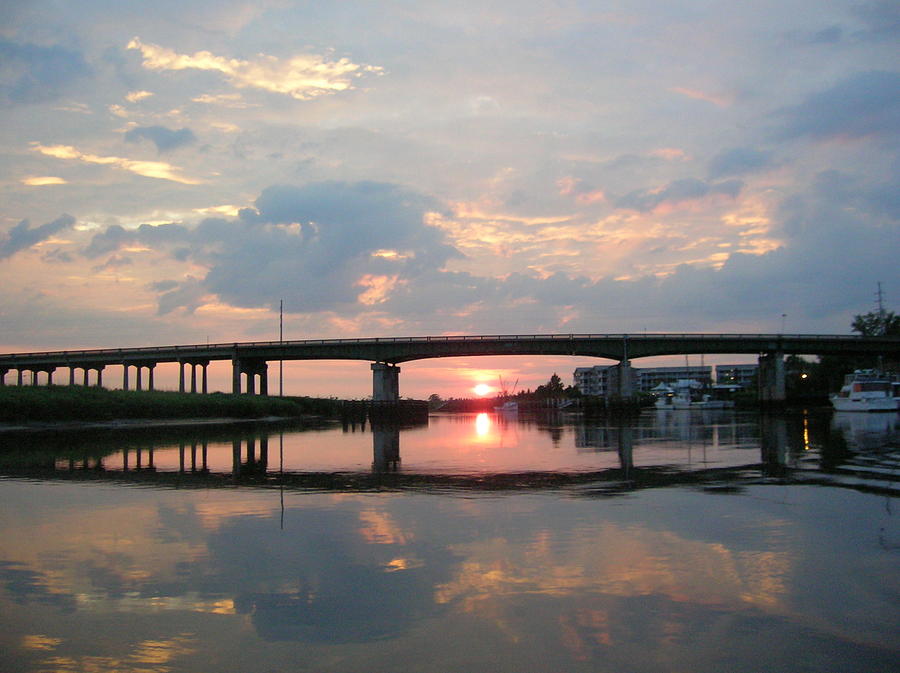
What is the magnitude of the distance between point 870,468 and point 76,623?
24.0 metres

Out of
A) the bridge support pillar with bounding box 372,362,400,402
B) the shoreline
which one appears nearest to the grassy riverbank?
the shoreline

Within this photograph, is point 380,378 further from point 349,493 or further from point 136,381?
point 349,493

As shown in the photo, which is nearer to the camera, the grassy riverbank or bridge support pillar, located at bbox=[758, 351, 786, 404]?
the grassy riverbank

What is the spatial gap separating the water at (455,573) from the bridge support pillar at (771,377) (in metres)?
95.0

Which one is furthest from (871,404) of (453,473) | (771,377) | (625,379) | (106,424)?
(453,473)

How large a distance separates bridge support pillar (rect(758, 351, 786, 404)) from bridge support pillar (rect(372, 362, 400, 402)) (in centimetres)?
5170

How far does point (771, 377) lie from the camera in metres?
114

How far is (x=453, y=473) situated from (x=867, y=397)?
80.7 metres

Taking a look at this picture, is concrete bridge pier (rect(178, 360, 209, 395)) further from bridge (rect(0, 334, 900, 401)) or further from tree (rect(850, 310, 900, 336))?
tree (rect(850, 310, 900, 336))

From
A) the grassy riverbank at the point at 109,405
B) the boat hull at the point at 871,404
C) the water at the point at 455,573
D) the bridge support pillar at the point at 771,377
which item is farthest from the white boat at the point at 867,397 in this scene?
the water at the point at 455,573

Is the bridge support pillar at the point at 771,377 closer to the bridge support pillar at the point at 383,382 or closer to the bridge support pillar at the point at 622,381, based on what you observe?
the bridge support pillar at the point at 622,381

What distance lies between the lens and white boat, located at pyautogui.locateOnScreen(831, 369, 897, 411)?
9000cm

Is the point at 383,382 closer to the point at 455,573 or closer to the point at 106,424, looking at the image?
the point at 106,424

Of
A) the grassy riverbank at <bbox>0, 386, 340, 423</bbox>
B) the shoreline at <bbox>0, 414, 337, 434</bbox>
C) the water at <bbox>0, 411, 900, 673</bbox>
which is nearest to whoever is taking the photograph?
the water at <bbox>0, 411, 900, 673</bbox>
